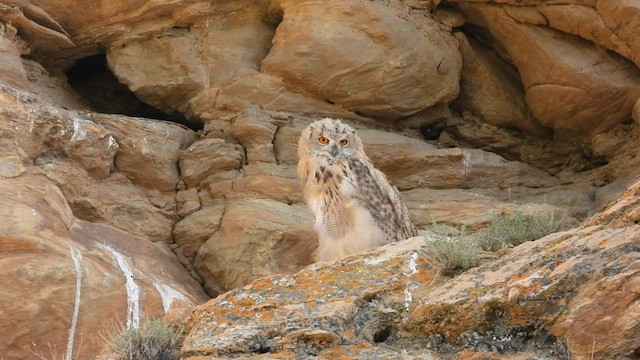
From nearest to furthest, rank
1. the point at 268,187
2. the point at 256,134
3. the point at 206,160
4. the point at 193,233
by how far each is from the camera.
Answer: the point at 193,233 → the point at 268,187 → the point at 206,160 → the point at 256,134

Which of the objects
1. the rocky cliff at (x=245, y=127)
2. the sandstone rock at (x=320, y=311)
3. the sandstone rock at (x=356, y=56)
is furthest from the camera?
the sandstone rock at (x=356, y=56)

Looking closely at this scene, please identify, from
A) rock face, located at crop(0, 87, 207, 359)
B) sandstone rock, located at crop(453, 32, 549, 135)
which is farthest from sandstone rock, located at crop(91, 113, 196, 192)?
sandstone rock, located at crop(453, 32, 549, 135)

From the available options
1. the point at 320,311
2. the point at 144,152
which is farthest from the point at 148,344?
the point at 144,152

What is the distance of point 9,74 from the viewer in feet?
35.9

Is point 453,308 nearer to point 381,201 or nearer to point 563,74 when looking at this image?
point 381,201

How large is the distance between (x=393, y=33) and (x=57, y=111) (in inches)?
181

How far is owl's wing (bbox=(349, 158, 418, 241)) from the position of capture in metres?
8.57

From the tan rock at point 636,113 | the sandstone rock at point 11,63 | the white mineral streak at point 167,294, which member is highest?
the sandstone rock at point 11,63

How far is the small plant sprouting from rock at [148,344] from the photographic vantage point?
4934mm

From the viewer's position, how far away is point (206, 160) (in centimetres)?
1162

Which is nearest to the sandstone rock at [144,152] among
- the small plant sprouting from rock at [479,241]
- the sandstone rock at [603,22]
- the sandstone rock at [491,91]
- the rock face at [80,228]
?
the rock face at [80,228]

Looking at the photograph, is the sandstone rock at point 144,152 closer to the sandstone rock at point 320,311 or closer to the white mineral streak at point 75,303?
the white mineral streak at point 75,303

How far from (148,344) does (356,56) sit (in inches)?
298

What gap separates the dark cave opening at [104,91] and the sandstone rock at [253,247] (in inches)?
110
